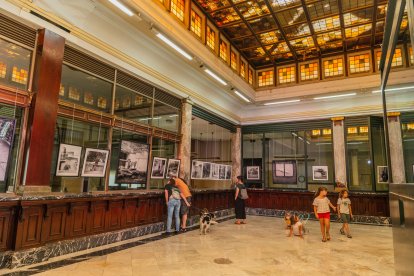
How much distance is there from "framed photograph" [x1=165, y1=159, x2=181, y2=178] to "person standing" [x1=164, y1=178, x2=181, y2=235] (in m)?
0.61

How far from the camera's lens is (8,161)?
5012 mm

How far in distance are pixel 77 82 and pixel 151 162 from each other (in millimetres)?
3150

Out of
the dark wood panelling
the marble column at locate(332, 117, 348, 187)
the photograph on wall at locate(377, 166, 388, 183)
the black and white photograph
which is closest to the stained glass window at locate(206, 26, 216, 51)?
the black and white photograph

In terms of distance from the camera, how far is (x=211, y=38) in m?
10.2

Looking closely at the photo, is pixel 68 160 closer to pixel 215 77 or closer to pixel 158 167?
pixel 158 167

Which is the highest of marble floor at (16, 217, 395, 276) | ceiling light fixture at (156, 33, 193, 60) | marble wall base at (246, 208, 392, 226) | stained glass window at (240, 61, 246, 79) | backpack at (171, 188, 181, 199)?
stained glass window at (240, 61, 246, 79)

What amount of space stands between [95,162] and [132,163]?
1263 mm

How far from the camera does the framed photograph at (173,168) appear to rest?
9023 mm

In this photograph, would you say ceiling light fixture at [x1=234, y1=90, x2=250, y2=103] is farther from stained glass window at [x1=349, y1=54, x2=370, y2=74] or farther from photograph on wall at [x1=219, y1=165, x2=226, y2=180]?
stained glass window at [x1=349, y1=54, x2=370, y2=74]

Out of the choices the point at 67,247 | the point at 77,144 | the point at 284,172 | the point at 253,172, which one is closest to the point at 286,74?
the point at 284,172

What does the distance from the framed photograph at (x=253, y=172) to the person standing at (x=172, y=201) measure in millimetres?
6461

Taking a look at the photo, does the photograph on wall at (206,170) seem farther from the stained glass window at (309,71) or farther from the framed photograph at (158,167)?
the stained glass window at (309,71)

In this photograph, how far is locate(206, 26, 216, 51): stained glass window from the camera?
392 inches

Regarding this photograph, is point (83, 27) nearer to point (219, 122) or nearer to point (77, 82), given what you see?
point (77, 82)
